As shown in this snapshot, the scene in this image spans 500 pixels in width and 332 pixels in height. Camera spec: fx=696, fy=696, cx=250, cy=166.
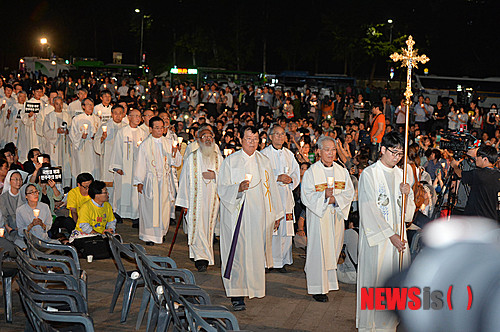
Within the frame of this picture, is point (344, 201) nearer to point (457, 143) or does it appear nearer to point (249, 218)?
point (249, 218)

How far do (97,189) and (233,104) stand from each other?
738 inches

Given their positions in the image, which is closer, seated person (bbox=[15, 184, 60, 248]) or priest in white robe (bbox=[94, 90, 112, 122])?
seated person (bbox=[15, 184, 60, 248])

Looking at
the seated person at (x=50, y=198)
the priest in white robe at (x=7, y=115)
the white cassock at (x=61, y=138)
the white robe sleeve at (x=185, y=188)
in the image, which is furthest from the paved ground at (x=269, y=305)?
the priest in white robe at (x=7, y=115)

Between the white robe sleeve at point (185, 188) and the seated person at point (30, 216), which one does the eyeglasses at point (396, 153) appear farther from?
the seated person at point (30, 216)

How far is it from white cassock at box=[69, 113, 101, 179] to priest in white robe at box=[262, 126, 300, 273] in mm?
5399

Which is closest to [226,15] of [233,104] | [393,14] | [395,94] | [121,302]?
[393,14]

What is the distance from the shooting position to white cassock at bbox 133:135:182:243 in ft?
36.2

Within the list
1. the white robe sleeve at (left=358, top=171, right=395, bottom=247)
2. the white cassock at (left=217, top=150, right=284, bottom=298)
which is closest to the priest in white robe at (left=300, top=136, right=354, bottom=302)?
the white cassock at (left=217, top=150, right=284, bottom=298)

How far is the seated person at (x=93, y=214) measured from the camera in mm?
9406

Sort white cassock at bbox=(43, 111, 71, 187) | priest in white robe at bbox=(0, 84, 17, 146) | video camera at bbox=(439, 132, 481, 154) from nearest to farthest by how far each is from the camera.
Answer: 1. video camera at bbox=(439, 132, 481, 154)
2. white cassock at bbox=(43, 111, 71, 187)
3. priest in white robe at bbox=(0, 84, 17, 146)

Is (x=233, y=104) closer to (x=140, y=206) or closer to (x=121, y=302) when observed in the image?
(x=140, y=206)

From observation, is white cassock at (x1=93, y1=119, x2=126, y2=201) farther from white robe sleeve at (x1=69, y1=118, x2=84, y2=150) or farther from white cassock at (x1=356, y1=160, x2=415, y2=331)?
white cassock at (x1=356, y1=160, x2=415, y2=331)

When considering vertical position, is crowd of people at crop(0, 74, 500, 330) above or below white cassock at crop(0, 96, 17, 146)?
below

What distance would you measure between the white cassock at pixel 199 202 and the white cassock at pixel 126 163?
2753 mm
